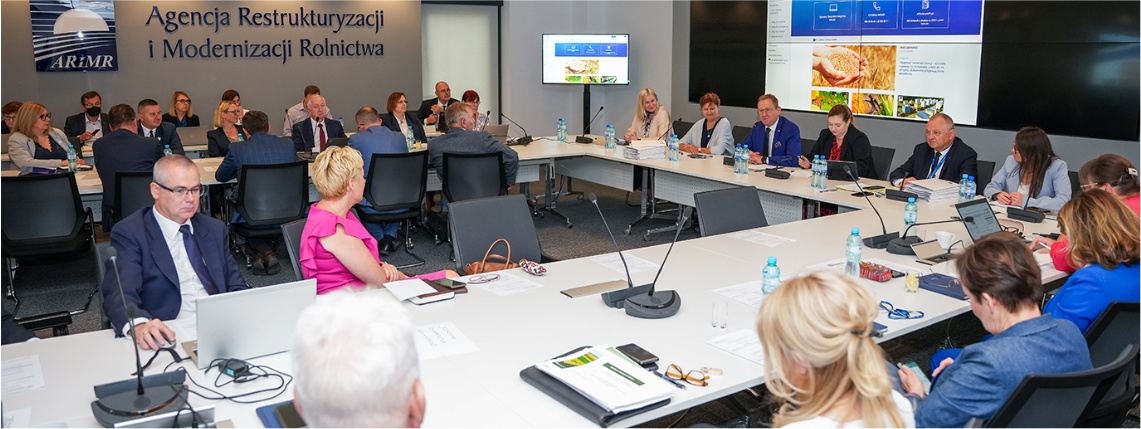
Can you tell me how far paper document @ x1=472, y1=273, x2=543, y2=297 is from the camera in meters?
3.21

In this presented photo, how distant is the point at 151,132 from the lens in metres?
7.44

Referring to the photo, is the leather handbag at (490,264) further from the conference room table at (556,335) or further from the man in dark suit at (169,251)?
the man in dark suit at (169,251)

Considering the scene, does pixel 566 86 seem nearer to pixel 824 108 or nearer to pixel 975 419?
pixel 824 108

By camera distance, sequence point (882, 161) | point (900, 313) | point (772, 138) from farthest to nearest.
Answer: point (772, 138)
point (882, 161)
point (900, 313)

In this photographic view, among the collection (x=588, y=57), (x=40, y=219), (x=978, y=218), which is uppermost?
(x=588, y=57)

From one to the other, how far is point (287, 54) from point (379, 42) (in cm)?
111

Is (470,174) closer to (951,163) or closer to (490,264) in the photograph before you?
(490,264)

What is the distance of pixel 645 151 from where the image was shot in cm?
709

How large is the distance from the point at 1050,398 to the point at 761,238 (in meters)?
2.15

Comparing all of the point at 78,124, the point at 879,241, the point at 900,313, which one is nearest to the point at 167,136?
the point at 78,124

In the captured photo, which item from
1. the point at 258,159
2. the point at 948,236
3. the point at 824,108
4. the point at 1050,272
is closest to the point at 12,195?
the point at 258,159

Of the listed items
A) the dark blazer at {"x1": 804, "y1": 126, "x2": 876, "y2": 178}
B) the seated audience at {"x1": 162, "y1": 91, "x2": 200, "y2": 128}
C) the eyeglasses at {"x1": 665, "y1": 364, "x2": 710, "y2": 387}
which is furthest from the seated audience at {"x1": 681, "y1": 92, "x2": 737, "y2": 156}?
the eyeglasses at {"x1": 665, "y1": 364, "x2": 710, "y2": 387}

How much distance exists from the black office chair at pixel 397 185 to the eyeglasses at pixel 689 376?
399 centimetres

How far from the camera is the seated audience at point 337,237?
3.23 m
